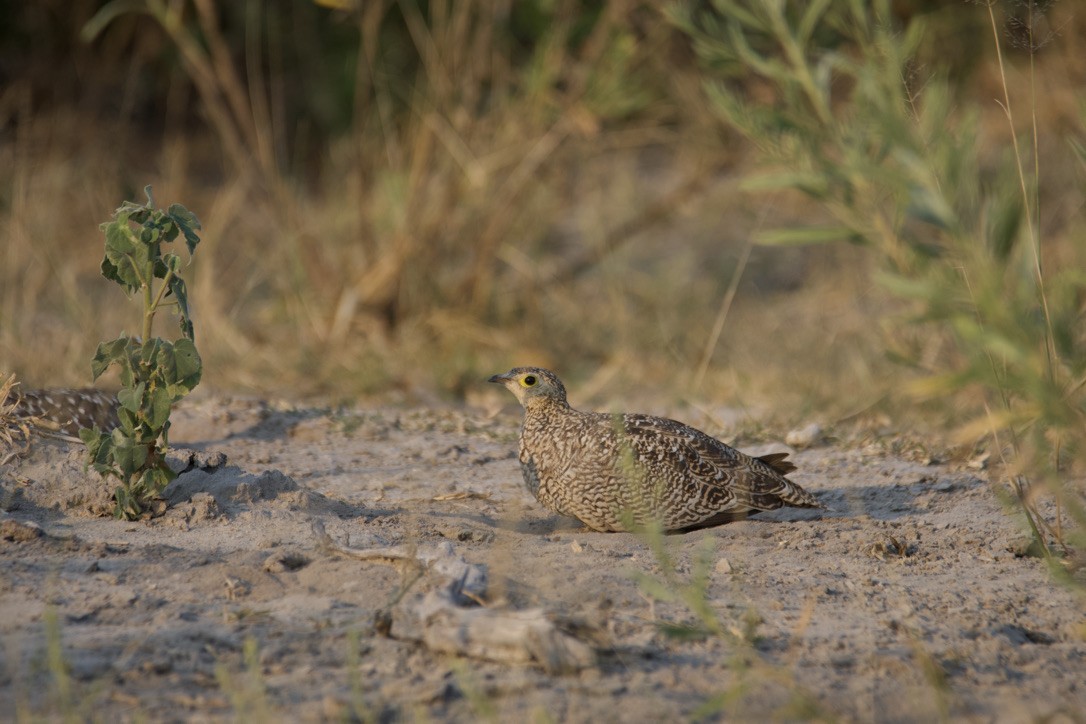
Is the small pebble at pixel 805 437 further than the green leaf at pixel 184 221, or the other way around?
the small pebble at pixel 805 437

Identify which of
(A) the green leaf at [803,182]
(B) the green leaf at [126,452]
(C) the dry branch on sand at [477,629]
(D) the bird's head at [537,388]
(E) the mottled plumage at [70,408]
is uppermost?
(A) the green leaf at [803,182]

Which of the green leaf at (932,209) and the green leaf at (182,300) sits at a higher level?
the green leaf at (182,300)

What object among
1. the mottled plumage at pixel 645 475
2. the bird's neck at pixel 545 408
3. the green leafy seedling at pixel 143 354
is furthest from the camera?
the bird's neck at pixel 545 408

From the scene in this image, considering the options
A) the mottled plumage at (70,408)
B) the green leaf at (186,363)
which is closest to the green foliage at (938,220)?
the green leaf at (186,363)

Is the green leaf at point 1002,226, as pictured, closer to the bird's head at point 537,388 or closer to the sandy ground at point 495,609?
the sandy ground at point 495,609

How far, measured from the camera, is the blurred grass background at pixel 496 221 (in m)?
7.56

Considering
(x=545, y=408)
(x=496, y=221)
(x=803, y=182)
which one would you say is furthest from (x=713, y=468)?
(x=496, y=221)

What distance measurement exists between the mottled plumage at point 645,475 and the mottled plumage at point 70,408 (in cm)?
196

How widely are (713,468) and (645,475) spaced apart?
0.30 m

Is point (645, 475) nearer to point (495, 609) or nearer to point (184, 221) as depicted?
point (495, 609)

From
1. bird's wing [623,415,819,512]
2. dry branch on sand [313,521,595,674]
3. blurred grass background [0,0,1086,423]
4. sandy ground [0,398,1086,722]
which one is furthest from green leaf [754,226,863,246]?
blurred grass background [0,0,1086,423]

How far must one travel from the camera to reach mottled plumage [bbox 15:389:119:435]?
501 cm

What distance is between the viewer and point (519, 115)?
26.9 feet

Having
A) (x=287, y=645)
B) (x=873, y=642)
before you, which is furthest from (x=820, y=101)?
(x=287, y=645)
